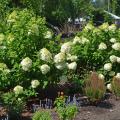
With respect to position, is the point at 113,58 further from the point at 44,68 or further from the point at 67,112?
the point at 67,112

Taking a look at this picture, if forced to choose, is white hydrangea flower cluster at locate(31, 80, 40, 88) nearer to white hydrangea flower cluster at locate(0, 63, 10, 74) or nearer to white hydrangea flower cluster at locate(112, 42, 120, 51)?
white hydrangea flower cluster at locate(0, 63, 10, 74)

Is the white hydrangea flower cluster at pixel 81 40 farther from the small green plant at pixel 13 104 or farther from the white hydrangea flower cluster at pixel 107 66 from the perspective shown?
the small green plant at pixel 13 104

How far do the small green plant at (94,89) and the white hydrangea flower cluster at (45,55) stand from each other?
2.91 feet

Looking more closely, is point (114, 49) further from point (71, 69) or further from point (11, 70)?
point (11, 70)

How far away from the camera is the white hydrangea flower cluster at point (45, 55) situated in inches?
351

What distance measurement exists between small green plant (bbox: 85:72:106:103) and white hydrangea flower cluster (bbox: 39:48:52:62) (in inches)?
34.9

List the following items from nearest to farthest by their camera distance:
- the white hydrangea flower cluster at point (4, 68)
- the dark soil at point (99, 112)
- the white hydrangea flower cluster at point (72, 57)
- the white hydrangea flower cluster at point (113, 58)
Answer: the dark soil at point (99, 112), the white hydrangea flower cluster at point (4, 68), the white hydrangea flower cluster at point (72, 57), the white hydrangea flower cluster at point (113, 58)

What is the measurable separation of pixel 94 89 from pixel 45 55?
111 cm

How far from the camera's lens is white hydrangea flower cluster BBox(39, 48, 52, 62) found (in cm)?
891

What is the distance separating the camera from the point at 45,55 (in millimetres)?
8898

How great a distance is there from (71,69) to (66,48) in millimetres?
719

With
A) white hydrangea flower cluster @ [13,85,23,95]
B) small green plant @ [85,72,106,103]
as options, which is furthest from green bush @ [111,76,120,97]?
white hydrangea flower cluster @ [13,85,23,95]

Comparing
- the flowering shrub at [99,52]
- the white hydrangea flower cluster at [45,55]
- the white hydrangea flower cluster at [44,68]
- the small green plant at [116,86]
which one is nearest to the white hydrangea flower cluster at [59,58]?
the white hydrangea flower cluster at [45,55]

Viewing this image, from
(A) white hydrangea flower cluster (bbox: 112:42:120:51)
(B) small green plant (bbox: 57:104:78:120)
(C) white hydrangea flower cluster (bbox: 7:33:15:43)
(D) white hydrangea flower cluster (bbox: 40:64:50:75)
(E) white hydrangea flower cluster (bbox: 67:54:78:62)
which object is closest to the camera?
(B) small green plant (bbox: 57:104:78:120)
